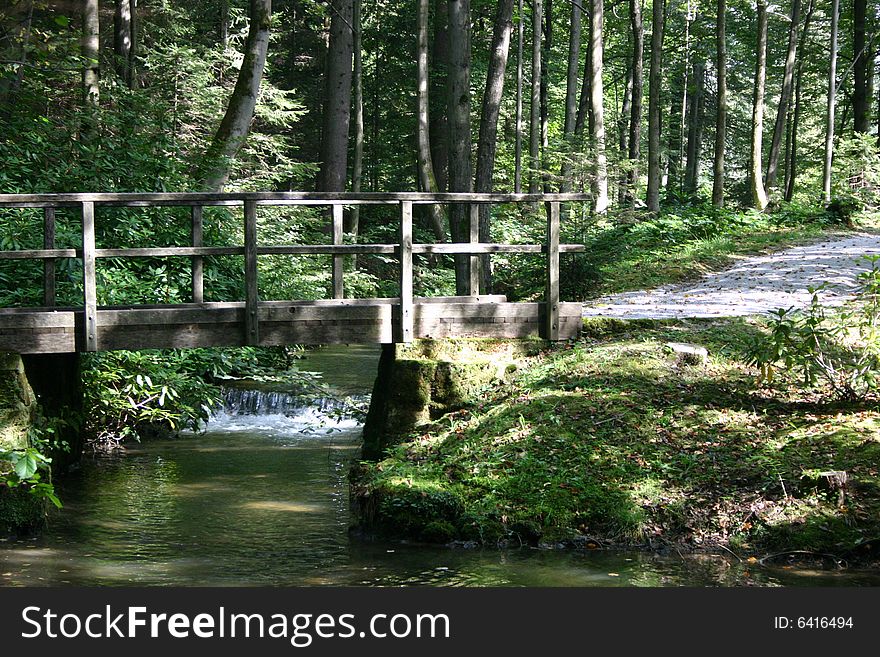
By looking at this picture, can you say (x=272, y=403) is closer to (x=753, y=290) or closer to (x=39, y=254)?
(x=39, y=254)

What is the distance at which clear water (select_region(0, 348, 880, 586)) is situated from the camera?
7.27 m

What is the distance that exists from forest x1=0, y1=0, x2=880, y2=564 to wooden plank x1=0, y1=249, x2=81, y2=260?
205cm

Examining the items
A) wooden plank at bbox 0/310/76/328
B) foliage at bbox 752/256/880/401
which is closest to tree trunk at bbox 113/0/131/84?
wooden plank at bbox 0/310/76/328

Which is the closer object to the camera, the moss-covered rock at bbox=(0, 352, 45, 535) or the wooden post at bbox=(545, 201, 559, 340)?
the moss-covered rock at bbox=(0, 352, 45, 535)

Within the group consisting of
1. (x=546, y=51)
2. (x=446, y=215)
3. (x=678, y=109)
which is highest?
(x=678, y=109)

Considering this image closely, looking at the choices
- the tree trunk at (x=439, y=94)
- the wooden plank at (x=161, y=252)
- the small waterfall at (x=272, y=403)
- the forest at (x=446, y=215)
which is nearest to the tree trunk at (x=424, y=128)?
the forest at (x=446, y=215)

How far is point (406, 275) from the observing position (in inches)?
A: 394

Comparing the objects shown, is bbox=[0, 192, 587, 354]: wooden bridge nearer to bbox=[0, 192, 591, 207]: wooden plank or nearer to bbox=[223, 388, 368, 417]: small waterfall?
bbox=[0, 192, 591, 207]: wooden plank

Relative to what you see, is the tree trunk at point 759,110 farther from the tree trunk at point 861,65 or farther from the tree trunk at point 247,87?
the tree trunk at point 247,87

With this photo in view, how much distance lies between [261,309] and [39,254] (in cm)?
215

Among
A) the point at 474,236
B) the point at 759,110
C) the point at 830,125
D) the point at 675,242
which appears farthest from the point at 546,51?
the point at 474,236

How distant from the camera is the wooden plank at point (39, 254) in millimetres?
8883

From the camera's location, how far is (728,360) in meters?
10.4

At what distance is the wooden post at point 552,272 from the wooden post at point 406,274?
1527 mm
